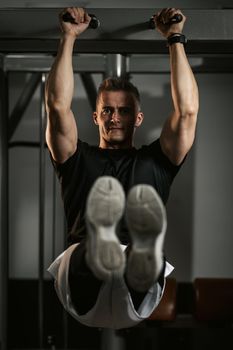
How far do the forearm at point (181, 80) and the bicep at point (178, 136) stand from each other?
4 centimetres

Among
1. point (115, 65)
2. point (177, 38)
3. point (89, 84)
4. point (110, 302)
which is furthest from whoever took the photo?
point (89, 84)

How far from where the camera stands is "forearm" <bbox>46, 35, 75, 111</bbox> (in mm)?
1959

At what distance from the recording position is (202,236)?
4352 millimetres

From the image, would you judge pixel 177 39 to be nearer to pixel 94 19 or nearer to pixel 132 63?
pixel 94 19

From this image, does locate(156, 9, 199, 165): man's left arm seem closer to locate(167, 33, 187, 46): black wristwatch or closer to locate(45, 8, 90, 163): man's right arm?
locate(167, 33, 187, 46): black wristwatch

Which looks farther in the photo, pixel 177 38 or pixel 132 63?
pixel 132 63

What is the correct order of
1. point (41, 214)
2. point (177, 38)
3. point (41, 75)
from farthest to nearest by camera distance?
point (41, 75)
point (41, 214)
point (177, 38)

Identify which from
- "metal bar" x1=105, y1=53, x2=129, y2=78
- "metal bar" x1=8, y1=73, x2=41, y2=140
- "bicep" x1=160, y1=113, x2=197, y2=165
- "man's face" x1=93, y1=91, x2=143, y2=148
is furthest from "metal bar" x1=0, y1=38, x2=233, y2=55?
"metal bar" x1=8, y1=73, x2=41, y2=140

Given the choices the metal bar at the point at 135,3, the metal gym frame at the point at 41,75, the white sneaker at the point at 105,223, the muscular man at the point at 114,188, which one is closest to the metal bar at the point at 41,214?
the metal gym frame at the point at 41,75

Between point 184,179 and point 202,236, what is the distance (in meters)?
0.48

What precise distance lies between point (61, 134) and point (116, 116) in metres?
0.27

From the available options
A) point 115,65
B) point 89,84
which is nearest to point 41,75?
point 89,84

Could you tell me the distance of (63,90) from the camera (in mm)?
1977

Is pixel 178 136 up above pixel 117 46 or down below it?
below
